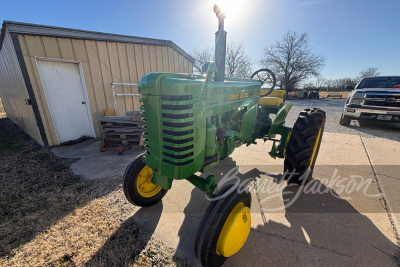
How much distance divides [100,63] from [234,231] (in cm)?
524

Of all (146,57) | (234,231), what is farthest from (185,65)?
(234,231)

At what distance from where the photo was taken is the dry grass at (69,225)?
1519 mm

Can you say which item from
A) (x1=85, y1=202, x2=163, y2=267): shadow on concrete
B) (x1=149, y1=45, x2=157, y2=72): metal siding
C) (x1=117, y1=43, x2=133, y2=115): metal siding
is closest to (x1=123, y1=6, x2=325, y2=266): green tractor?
(x1=85, y1=202, x2=163, y2=267): shadow on concrete

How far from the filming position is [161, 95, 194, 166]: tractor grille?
4.14 ft

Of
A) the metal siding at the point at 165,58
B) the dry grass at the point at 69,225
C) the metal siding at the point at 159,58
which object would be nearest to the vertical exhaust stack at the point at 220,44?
the dry grass at the point at 69,225

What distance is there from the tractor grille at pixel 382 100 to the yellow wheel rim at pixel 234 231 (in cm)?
654

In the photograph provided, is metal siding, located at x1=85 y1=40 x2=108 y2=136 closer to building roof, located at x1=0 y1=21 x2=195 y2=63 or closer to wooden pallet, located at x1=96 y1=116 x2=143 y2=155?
building roof, located at x1=0 y1=21 x2=195 y2=63

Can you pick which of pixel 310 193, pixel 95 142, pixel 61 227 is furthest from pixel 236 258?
pixel 95 142

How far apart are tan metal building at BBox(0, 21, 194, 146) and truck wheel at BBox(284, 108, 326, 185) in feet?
15.6

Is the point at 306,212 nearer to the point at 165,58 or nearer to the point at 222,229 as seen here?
the point at 222,229

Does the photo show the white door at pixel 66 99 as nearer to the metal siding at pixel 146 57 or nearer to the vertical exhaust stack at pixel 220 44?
the metal siding at pixel 146 57

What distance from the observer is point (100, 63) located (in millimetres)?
4754

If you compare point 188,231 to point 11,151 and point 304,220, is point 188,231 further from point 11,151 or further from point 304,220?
point 11,151

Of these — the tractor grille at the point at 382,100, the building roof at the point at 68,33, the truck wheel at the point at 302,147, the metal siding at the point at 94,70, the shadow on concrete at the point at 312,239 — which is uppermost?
the building roof at the point at 68,33
